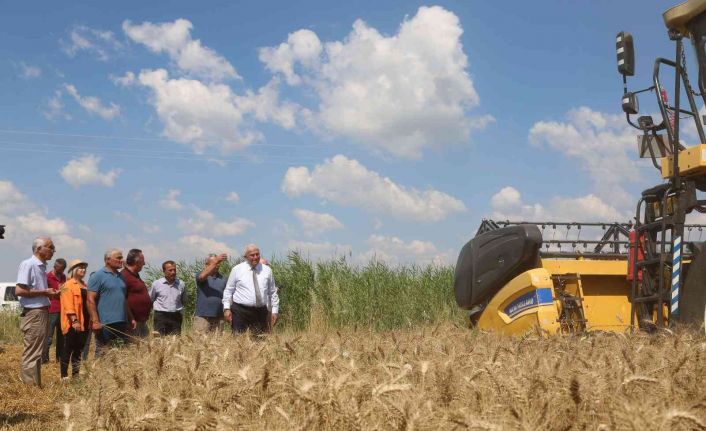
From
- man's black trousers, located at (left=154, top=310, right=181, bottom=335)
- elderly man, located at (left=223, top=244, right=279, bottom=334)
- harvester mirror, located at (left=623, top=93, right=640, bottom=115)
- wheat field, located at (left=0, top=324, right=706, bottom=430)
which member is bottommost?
wheat field, located at (left=0, top=324, right=706, bottom=430)

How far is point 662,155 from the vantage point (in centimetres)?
689

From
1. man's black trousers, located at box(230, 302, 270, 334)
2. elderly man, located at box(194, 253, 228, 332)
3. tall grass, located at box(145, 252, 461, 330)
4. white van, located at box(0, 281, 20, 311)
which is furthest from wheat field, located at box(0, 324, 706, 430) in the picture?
white van, located at box(0, 281, 20, 311)

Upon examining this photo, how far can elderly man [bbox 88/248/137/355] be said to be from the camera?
784cm

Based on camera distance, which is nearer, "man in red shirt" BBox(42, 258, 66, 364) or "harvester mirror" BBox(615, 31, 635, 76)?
"harvester mirror" BBox(615, 31, 635, 76)

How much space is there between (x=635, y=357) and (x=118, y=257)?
18.4 ft

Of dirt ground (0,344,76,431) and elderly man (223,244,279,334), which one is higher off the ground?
elderly man (223,244,279,334)

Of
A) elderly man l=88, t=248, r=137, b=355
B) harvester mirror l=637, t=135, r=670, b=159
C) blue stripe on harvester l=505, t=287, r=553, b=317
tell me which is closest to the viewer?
harvester mirror l=637, t=135, r=670, b=159

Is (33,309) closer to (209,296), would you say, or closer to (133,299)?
(133,299)

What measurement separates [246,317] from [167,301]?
4.16 feet

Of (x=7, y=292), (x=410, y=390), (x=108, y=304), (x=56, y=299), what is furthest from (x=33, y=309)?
(x=7, y=292)

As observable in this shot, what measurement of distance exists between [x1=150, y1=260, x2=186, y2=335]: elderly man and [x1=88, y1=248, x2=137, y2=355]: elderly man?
4.31 ft

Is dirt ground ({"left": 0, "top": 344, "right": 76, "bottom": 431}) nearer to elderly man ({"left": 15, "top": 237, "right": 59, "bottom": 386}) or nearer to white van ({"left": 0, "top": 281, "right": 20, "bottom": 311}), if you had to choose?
elderly man ({"left": 15, "top": 237, "right": 59, "bottom": 386})

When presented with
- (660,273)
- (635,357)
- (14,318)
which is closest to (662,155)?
(660,273)

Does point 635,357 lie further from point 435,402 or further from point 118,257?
point 118,257
